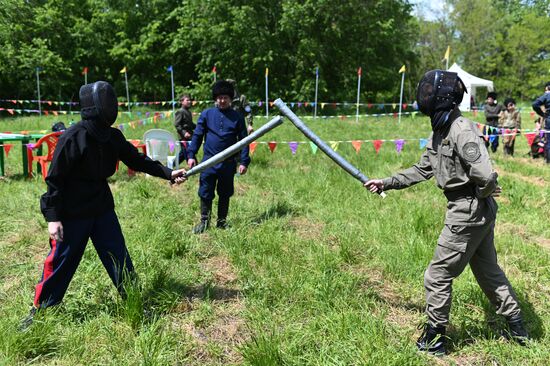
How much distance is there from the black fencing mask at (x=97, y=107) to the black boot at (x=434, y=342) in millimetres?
2676

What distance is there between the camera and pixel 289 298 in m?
3.70

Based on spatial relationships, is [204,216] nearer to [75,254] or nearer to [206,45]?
[75,254]

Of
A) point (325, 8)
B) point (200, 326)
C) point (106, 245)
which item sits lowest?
point (200, 326)

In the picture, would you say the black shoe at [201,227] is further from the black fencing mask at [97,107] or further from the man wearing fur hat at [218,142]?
the black fencing mask at [97,107]

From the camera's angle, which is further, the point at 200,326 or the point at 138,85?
the point at 138,85

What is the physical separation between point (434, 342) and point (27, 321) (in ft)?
9.51

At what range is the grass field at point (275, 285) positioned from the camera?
2.98 meters

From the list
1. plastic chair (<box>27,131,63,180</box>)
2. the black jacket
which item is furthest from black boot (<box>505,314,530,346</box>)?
plastic chair (<box>27,131,63,180</box>)

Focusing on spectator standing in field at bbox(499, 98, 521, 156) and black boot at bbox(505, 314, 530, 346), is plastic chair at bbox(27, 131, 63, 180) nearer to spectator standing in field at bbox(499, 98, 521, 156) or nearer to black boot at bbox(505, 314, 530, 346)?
black boot at bbox(505, 314, 530, 346)

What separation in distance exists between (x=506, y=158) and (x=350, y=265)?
8222 millimetres

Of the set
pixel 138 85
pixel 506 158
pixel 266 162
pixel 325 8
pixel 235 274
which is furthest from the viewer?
pixel 138 85

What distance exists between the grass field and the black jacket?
749 mm

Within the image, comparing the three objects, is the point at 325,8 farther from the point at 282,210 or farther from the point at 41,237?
the point at 41,237

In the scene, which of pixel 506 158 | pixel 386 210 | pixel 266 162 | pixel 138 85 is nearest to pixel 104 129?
pixel 386 210
